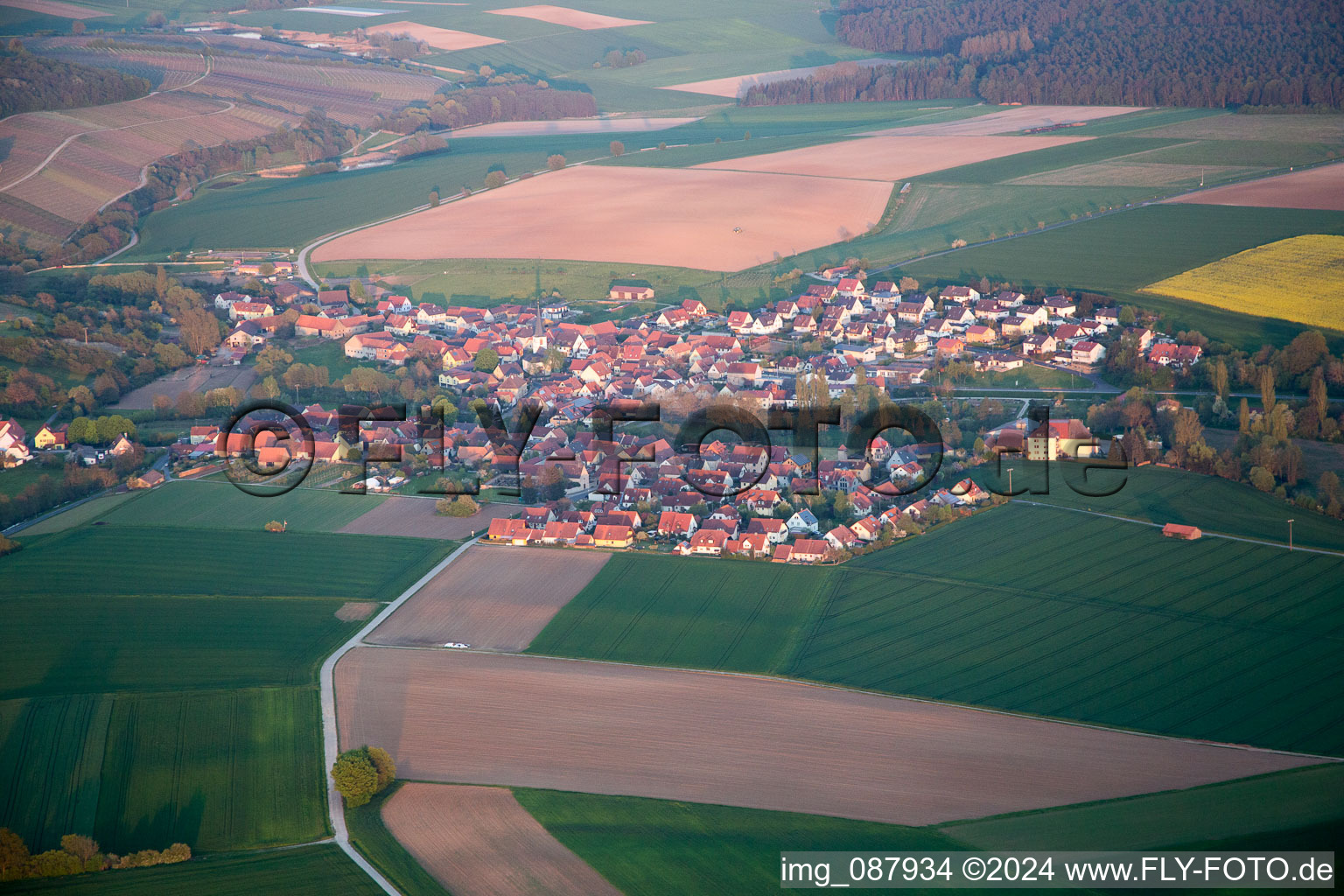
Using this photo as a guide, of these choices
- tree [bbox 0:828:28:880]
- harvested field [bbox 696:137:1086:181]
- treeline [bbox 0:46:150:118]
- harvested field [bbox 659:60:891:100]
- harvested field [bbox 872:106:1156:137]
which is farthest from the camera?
harvested field [bbox 659:60:891:100]

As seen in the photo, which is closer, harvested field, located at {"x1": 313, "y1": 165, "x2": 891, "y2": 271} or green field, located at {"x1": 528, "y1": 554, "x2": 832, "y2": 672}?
green field, located at {"x1": 528, "y1": 554, "x2": 832, "y2": 672}

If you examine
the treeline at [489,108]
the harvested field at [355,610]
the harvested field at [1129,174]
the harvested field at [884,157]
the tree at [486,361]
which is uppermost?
the treeline at [489,108]

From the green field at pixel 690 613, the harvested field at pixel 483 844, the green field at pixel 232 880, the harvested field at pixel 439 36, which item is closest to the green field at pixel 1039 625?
the green field at pixel 690 613

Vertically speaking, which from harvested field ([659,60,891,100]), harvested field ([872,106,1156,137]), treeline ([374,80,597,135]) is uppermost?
harvested field ([659,60,891,100])

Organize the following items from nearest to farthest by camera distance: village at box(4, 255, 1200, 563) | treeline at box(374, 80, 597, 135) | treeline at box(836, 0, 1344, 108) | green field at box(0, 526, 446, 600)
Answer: green field at box(0, 526, 446, 600) → village at box(4, 255, 1200, 563) → treeline at box(836, 0, 1344, 108) → treeline at box(374, 80, 597, 135)

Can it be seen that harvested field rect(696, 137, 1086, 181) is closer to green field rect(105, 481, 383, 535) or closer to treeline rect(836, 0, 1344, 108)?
treeline rect(836, 0, 1344, 108)

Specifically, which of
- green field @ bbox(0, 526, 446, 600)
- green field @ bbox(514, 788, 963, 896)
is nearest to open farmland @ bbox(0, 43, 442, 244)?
green field @ bbox(0, 526, 446, 600)

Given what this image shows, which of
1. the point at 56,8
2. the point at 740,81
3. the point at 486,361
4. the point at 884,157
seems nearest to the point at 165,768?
the point at 486,361

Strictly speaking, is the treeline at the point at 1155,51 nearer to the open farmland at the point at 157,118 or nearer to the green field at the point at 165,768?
the open farmland at the point at 157,118
